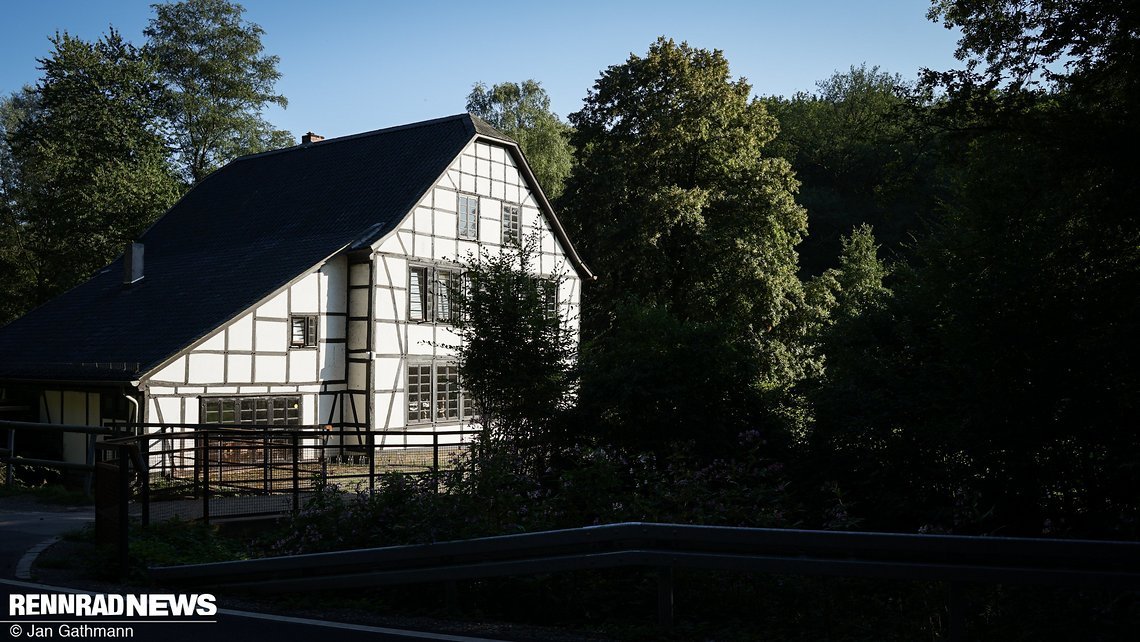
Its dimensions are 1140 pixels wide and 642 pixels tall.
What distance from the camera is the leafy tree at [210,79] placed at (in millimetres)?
45812

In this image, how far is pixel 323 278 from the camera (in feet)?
84.8

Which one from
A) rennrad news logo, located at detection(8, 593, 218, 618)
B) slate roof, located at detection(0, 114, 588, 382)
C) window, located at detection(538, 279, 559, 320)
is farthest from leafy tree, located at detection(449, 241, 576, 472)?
slate roof, located at detection(0, 114, 588, 382)

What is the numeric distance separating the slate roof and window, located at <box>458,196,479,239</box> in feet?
A: 4.64

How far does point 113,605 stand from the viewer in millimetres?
7512

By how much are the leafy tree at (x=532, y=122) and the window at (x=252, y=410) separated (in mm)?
31528

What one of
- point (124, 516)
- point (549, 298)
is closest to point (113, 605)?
point (124, 516)

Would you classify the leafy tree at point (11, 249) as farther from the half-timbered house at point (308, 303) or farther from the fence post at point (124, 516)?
the fence post at point (124, 516)

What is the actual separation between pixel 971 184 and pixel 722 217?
17149 millimetres

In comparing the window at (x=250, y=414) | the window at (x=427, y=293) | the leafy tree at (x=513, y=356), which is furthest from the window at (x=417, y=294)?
the leafy tree at (x=513, y=356)

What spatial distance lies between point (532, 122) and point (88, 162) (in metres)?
26.0

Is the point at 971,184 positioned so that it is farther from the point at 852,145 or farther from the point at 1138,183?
the point at 852,145

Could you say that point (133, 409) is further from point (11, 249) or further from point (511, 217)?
point (11, 249)

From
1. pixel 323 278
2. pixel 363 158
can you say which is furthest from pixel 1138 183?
pixel 363 158

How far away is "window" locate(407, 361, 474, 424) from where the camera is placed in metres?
27.4
